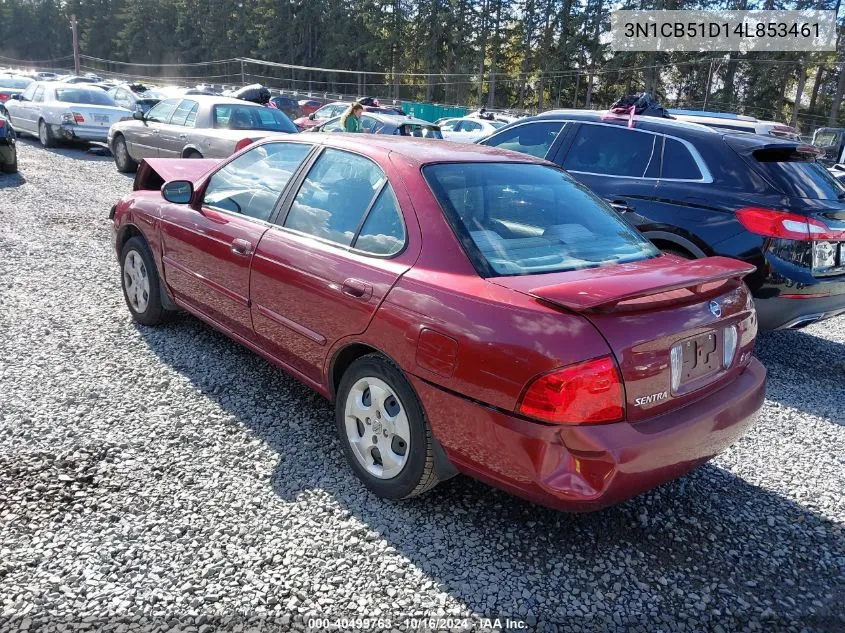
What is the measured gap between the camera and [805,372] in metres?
4.84

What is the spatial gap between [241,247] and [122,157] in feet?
33.4

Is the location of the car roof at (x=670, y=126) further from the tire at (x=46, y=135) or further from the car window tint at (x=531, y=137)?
the tire at (x=46, y=135)

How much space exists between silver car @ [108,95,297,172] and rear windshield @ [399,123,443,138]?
9.97 feet

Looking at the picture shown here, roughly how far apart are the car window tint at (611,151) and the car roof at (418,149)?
2.17 m

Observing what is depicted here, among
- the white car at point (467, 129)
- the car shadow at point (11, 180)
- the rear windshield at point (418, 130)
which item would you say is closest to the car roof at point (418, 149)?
the car shadow at point (11, 180)

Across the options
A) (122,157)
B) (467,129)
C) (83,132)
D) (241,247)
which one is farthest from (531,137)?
(467,129)

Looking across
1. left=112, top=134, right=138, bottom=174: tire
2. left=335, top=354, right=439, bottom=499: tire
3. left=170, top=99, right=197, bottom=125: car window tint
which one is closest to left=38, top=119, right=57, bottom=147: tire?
left=112, top=134, right=138, bottom=174: tire

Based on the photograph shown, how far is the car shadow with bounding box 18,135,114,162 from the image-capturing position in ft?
46.2

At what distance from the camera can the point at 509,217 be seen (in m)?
2.91

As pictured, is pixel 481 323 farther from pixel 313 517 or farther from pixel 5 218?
pixel 5 218

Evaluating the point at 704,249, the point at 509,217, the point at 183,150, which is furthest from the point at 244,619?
the point at 183,150

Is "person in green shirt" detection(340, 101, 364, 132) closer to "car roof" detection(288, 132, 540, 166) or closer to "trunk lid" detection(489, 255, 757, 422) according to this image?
"car roof" detection(288, 132, 540, 166)

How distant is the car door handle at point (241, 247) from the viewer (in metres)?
3.49

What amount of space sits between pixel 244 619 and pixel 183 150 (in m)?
9.40
